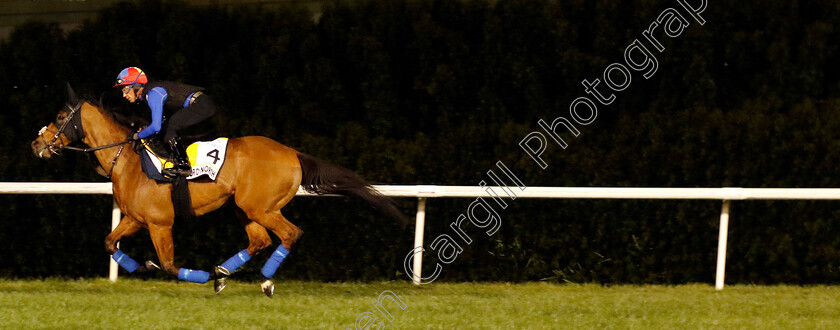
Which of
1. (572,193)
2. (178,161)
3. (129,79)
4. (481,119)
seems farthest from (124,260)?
(481,119)

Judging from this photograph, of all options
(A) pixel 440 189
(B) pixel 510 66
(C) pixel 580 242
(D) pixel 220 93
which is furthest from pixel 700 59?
(D) pixel 220 93

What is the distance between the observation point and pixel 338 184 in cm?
627

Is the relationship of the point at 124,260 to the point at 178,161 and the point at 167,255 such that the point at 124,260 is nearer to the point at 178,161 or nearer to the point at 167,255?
the point at 167,255

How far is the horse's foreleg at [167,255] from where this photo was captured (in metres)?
6.12

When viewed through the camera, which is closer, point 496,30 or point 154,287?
point 154,287

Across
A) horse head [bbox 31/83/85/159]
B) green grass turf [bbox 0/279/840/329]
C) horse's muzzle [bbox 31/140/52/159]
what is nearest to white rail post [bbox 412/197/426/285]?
green grass turf [bbox 0/279/840/329]

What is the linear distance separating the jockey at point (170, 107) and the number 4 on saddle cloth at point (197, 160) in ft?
0.15

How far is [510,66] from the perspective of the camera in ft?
27.6

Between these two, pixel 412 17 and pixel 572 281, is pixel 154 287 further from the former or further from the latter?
pixel 412 17

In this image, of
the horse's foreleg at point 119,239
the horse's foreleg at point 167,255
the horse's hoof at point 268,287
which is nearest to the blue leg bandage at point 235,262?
the horse's foreleg at point 167,255

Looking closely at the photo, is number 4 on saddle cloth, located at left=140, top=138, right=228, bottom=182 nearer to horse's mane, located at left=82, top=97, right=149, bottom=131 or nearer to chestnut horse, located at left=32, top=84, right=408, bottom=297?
chestnut horse, located at left=32, top=84, right=408, bottom=297

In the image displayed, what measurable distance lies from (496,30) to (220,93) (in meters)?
2.28

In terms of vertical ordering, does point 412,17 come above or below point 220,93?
above

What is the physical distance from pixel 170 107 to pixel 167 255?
2.84 ft
